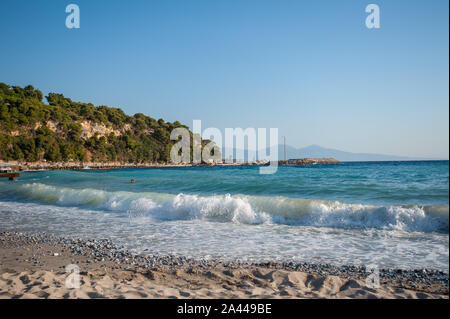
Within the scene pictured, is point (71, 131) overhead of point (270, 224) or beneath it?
overhead

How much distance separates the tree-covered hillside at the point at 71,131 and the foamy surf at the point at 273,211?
66797 millimetres

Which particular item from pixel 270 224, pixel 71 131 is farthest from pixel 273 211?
pixel 71 131

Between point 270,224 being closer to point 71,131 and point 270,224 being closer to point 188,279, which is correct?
point 188,279

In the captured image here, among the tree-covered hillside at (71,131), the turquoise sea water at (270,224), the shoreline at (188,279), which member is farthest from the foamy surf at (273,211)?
the tree-covered hillside at (71,131)

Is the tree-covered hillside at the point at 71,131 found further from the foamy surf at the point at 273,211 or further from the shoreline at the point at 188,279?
the shoreline at the point at 188,279

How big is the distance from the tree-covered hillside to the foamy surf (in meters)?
66.8

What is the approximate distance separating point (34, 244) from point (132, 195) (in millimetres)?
7348

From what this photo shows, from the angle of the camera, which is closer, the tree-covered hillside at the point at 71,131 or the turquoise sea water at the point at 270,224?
the turquoise sea water at the point at 270,224

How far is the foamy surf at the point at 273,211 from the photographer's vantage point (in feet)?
26.2

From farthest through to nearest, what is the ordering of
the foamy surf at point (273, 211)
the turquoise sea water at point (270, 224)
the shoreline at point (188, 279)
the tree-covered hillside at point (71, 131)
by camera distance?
the tree-covered hillside at point (71, 131) < the foamy surf at point (273, 211) < the turquoise sea water at point (270, 224) < the shoreline at point (188, 279)

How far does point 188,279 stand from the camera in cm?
449

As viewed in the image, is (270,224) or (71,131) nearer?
(270,224)

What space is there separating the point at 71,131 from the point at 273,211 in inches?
3296
